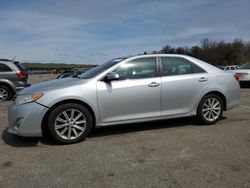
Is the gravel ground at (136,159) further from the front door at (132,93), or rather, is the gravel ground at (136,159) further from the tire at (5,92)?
the tire at (5,92)

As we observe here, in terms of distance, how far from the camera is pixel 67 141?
5.44 metres

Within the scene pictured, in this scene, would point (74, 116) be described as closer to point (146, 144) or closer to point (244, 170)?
point (146, 144)

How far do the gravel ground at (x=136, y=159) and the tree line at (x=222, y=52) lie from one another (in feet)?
229

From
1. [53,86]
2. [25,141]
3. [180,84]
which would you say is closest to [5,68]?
[25,141]

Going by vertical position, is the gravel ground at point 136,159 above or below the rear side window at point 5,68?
below

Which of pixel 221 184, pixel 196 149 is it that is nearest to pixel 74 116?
pixel 196 149

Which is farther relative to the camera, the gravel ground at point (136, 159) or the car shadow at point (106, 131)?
the car shadow at point (106, 131)

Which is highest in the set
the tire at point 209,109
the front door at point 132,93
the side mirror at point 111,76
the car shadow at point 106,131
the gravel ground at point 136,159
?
the side mirror at point 111,76

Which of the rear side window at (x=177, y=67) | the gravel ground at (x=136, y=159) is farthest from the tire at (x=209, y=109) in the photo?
the rear side window at (x=177, y=67)

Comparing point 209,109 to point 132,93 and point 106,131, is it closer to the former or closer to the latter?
point 132,93

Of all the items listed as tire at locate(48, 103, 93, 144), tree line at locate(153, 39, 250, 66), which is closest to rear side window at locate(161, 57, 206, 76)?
tire at locate(48, 103, 93, 144)

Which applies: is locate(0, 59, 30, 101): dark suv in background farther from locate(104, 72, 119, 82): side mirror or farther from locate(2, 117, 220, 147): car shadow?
locate(104, 72, 119, 82): side mirror

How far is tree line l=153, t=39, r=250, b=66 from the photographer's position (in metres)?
78.1

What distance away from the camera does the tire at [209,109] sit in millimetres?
6609
